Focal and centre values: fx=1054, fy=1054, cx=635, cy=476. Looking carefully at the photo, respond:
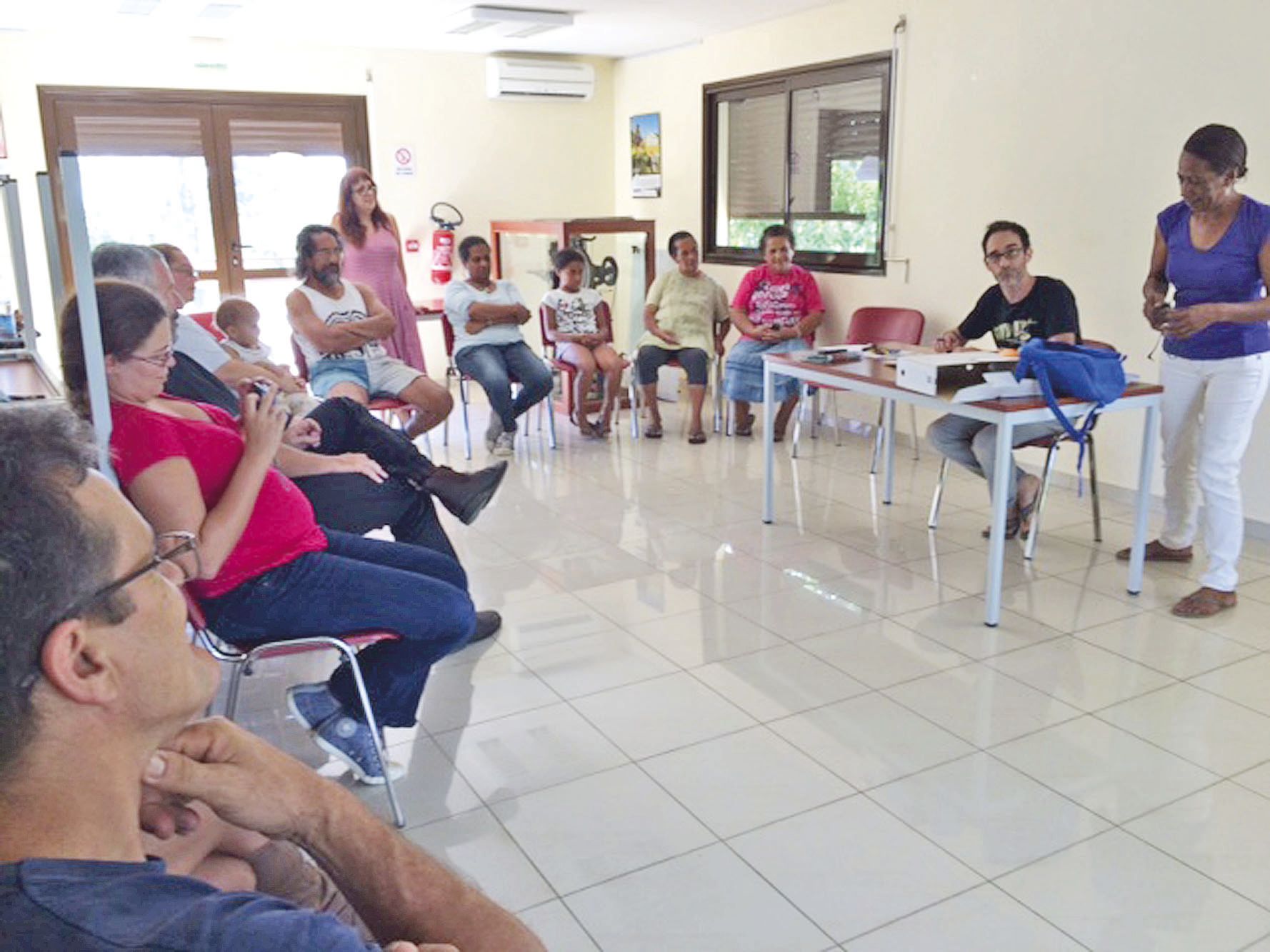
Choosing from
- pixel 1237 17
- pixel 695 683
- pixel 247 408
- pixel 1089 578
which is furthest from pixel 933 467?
pixel 247 408

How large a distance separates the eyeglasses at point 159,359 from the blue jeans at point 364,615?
1.50 ft

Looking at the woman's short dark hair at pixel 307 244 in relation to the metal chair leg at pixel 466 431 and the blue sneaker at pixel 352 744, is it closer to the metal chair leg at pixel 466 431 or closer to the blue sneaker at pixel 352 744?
the metal chair leg at pixel 466 431

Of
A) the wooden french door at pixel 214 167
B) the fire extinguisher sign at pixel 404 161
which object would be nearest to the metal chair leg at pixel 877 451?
the fire extinguisher sign at pixel 404 161

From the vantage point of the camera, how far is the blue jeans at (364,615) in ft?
6.98

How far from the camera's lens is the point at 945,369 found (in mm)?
3271

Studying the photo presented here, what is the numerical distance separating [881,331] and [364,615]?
3921 millimetres

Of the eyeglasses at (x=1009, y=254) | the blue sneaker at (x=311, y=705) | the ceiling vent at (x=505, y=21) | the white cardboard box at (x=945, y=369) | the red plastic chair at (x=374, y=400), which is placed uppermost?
the ceiling vent at (x=505, y=21)

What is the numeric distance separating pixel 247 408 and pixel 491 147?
19.3ft

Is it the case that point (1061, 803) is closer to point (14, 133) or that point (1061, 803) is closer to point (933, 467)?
point (933, 467)

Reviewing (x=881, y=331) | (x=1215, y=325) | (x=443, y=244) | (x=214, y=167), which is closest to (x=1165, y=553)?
(x=1215, y=325)

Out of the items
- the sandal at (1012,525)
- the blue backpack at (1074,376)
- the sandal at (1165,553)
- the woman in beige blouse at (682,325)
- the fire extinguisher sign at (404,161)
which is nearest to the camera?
the blue backpack at (1074,376)

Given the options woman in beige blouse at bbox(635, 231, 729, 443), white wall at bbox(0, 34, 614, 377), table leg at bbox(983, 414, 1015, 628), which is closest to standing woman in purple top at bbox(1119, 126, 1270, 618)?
table leg at bbox(983, 414, 1015, 628)

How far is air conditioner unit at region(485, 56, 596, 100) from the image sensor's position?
7223mm

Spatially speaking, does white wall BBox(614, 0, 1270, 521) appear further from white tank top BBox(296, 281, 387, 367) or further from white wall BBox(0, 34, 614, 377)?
white tank top BBox(296, 281, 387, 367)
